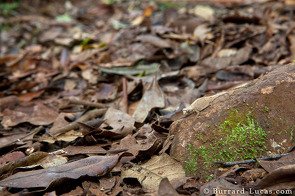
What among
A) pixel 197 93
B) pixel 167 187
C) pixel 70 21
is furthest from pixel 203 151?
pixel 70 21

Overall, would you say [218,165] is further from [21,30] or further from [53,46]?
[21,30]

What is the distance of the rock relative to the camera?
1565 millimetres

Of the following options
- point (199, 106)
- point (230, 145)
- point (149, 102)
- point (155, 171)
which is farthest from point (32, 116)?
point (230, 145)

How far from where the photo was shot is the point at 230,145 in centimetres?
158

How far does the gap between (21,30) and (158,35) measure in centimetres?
301

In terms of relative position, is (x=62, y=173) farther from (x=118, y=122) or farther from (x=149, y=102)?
(x=149, y=102)

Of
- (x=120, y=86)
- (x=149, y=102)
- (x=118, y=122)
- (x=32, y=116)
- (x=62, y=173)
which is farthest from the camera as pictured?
(x=120, y=86)

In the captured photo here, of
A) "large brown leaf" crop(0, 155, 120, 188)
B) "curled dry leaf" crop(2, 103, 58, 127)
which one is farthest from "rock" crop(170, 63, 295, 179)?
"curled dry leaf" crop(2, 103, 58, 127)

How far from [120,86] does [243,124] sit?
1.48 meters

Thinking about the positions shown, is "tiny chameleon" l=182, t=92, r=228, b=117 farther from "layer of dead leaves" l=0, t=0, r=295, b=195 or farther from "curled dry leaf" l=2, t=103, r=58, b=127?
"curled dry leaf" l=2, t=103, r=58, b=127

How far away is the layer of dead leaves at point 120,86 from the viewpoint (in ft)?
5.11

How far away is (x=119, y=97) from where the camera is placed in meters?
2.75

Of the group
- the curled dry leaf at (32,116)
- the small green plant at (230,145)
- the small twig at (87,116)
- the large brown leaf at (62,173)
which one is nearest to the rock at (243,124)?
the small green plant at (230,145)

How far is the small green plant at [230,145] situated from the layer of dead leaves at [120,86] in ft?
0.27
